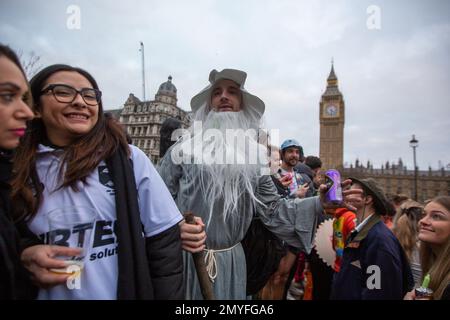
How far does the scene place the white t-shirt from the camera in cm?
113

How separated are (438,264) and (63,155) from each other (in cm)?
284

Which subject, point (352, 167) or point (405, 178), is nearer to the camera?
point (405, 178)

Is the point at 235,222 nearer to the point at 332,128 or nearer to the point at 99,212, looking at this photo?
the point at 99,212

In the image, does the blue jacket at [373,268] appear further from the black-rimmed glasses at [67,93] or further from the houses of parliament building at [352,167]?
the houses of parliament building at [352,167]

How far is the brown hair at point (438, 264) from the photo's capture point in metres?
1.83

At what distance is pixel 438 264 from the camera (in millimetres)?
1987

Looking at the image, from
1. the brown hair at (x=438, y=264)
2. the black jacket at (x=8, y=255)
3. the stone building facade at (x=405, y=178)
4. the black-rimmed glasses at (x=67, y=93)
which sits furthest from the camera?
the stone building facade at (x=405, y=178)

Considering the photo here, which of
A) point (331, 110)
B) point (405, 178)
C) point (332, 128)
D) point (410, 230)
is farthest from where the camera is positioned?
point (331, 110)

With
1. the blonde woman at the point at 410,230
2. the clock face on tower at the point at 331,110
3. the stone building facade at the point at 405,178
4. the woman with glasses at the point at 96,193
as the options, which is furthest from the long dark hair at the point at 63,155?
the clock face on tower at the point at 331,110

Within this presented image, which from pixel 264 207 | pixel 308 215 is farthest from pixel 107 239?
pixel 308 215

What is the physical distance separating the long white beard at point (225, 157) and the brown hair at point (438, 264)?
5.08 feet

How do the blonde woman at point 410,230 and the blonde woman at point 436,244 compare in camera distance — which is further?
the blonde woman at point 410,230

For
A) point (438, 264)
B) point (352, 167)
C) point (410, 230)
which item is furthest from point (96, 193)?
point (352, 167)

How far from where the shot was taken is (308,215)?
1894 millimetres
